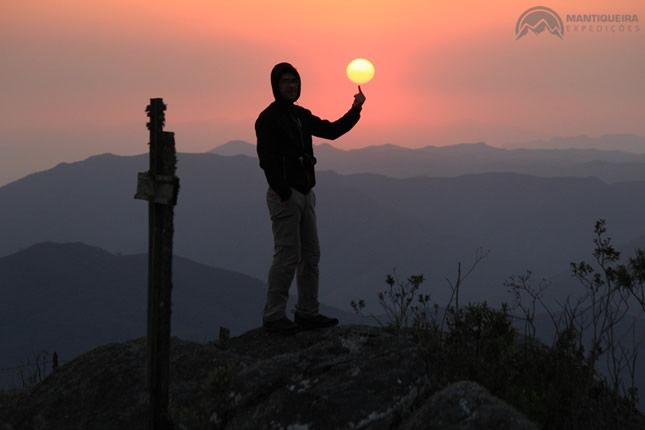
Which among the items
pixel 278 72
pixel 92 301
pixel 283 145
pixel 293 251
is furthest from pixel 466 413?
pixel 92 301

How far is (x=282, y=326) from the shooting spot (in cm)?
691

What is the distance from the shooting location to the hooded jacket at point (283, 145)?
20.6 feet

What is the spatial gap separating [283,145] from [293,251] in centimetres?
100

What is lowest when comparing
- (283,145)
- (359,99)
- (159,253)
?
(159,253)

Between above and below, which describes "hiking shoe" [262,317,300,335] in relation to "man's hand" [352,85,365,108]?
below

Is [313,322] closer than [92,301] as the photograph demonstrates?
Yes

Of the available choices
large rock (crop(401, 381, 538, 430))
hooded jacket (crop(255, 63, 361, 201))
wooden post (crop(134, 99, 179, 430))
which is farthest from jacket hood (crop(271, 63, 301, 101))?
large rock (crop(401, 381, 538, 430))

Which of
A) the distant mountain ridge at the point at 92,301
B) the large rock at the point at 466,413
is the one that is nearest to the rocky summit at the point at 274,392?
the large rock at the point at 466,413

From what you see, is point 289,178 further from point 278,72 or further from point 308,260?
point 278,72

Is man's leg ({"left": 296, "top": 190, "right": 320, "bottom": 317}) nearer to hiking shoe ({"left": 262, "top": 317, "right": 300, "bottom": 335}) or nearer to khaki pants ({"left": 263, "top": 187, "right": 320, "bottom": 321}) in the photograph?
Result: khaki pants ({"left": 263, "top": 187, "right": 320, "bottom": 321})

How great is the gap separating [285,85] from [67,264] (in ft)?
456

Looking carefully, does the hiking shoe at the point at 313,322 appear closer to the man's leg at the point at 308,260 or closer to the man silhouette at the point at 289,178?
the man's leg at the point at 308,260

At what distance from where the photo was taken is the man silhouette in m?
6.35

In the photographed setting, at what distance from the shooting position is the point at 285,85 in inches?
253
